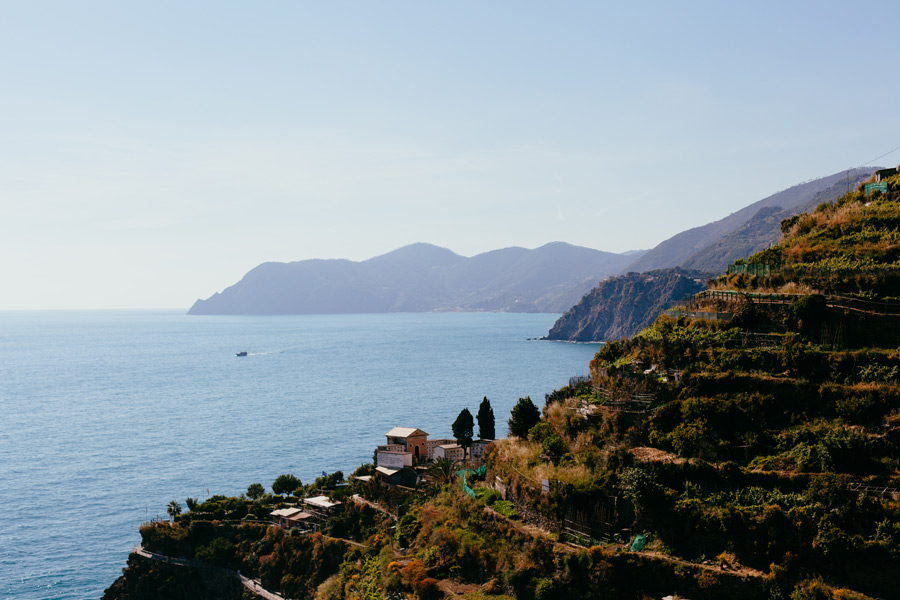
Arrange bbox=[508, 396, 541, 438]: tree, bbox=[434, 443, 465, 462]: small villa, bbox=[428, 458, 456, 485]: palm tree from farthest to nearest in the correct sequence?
1. bbox=[434, 443, 465, 462]: small villa
2. bbox=[428, 458, 456, 485]: palm tree
3. bbox=[508, 396, 541, 438]: tree

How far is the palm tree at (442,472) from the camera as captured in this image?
1977 inches

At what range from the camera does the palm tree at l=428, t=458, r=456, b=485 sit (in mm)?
50219

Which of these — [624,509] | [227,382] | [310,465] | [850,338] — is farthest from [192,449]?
[850,338]

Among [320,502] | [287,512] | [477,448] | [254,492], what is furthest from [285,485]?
[477,448]

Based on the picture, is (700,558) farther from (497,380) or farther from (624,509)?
(497,380)

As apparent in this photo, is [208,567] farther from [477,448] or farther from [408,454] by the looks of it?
[477,448]

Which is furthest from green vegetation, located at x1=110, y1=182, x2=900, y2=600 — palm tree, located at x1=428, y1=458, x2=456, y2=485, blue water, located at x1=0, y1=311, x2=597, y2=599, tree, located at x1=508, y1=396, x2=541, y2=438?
blue water, located at x1=0, y1=311, x2=597, y2=599

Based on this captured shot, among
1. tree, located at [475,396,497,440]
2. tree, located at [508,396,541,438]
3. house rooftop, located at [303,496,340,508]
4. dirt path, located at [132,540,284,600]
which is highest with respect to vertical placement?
Answer: tree, located at [508,396,541,438]

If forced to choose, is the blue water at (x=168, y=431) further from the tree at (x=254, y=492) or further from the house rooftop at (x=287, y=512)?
the house rooftop at (x=287, y=512)

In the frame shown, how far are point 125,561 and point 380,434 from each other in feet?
141

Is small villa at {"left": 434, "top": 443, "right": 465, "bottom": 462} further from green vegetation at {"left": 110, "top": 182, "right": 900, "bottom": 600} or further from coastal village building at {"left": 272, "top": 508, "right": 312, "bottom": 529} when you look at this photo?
coastal village building at {"left": 272, "top": 508, "right": 312, "bottom": 529}

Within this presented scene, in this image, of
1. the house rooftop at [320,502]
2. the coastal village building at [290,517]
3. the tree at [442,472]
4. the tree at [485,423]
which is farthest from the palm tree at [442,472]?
the coastal village building at [290,517]

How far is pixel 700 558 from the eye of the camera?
92.4ft

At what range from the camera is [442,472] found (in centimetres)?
5281
